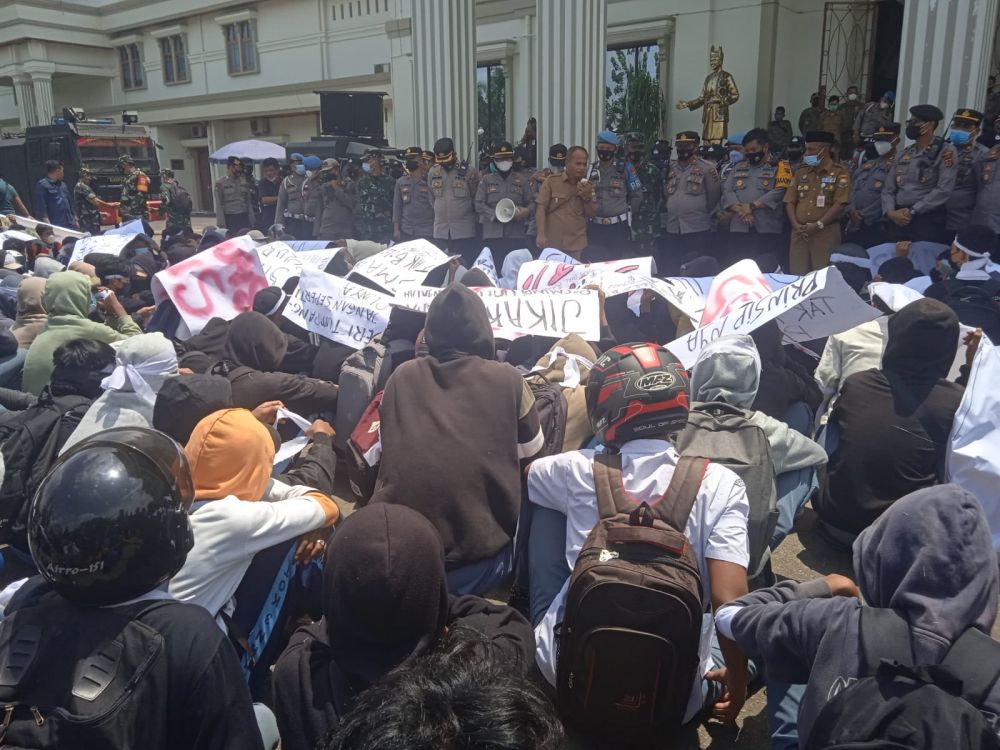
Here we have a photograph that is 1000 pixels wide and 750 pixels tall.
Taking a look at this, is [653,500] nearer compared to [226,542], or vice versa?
[226,542]

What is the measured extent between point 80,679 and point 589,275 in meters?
4.48

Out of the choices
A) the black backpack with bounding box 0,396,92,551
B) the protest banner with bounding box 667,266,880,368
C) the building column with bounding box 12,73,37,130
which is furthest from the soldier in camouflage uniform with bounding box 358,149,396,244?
the building column with bounding box 12,73,37,130

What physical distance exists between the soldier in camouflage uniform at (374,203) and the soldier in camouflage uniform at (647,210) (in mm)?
3722

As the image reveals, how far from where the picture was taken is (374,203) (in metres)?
11.5

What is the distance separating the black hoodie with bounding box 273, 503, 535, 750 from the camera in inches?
68.9

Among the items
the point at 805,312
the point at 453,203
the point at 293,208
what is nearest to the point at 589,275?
the point at 805,312

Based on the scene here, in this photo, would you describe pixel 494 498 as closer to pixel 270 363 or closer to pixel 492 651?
pixel 492 651

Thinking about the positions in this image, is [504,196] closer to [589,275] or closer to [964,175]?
[589,275]

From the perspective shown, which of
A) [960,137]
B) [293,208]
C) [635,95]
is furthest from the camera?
[635,95]

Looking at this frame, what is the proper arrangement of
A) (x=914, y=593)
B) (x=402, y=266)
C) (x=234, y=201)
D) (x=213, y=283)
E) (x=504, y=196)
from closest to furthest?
(x=914, y=593), (x=213, y=283), (x=402, y=266), (x=504, y=196), (x=234, y=201)

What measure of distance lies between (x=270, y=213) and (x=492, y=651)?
1308 cm

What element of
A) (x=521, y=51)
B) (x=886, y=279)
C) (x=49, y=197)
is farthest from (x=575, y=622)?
(x=521, y=51)

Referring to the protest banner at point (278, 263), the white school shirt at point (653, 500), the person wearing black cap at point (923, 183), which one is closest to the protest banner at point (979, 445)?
the white school shirt at point (653, 500)

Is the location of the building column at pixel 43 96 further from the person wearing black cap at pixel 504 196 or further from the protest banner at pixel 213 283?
the protest banner at pixel 213 283
